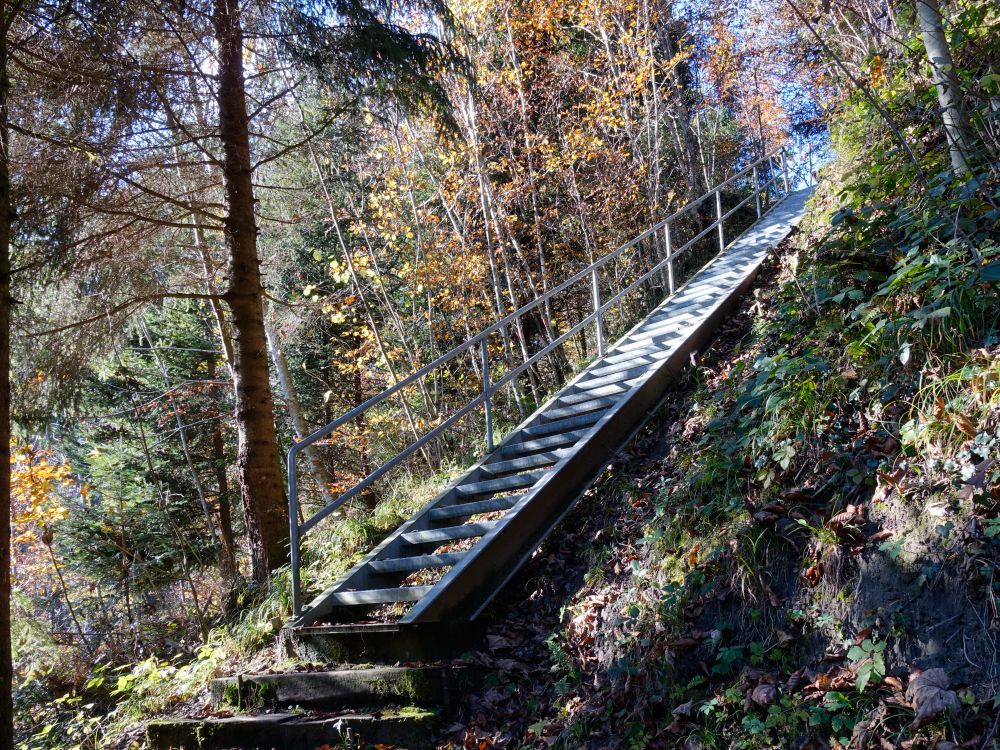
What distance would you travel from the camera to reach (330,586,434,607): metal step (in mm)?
5027

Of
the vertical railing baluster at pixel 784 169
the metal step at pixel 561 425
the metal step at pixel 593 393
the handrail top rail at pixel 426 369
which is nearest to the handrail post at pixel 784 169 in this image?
the vertical railing baluster at pixel 784 169

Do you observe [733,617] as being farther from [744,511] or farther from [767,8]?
[767,8]

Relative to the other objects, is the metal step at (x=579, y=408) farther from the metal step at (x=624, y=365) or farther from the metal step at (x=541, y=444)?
the metal step at (x=624, y=365)

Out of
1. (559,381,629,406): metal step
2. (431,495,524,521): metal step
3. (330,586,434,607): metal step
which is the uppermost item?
(559,381,629,406): metal step

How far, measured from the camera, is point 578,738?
12.2 ft

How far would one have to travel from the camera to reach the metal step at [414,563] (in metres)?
5.25

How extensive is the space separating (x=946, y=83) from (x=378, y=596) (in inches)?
194

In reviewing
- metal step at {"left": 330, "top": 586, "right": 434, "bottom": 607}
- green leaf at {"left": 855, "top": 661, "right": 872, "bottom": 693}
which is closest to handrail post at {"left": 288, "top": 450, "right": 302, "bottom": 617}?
metal step at {"left": 330, "top": 586, "right": 434, "bottom": 607}

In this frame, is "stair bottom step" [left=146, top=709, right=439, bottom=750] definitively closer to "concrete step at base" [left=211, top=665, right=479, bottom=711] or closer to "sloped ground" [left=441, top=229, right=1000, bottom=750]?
"concrete step at base" [left=211, top=665, right=479, bottom=711]

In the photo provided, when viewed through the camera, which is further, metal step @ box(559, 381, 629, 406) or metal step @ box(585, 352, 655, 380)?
metal step @ box(585, 352, 655, 380)

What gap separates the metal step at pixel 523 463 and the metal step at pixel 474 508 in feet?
1.31

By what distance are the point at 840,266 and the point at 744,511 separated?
90.2 inches

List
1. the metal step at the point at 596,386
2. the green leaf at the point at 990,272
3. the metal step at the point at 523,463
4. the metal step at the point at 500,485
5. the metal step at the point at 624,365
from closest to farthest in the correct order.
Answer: the green leaf at the point at 990,272 → the metal step at the point at 500,485 → the metal step at the point at 523,463 → the metal step at the point at 596,386 → the metal step at the point at 624,365

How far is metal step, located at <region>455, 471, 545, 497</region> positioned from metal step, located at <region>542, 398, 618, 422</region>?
3.27ft
